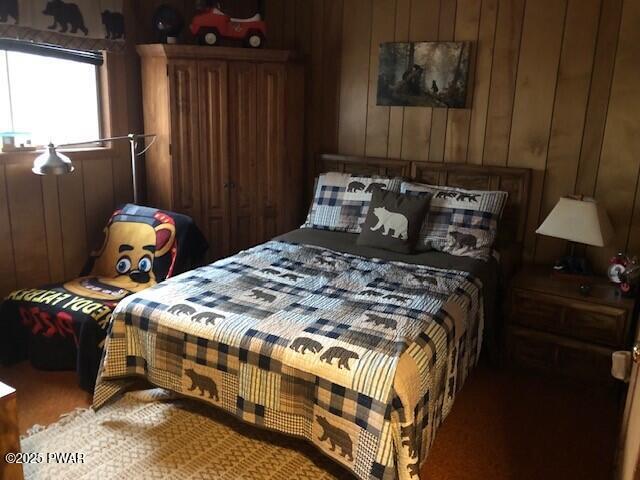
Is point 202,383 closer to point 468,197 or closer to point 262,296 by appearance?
point 262,296

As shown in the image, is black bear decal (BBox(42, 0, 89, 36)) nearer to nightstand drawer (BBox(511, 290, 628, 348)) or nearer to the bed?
the bed

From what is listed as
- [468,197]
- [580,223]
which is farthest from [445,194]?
[580,223]

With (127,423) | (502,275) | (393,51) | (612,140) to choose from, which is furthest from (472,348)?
(393,51)

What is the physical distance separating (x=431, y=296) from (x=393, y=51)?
182 cm

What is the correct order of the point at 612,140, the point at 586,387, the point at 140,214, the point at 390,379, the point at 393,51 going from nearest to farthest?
the point at 390,379 < the point at 586,387 < the point at 612,140 < the point at 140,214 < the point at 393,51

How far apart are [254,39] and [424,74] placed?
3.67ft

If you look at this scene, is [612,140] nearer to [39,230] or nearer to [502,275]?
[502,275]

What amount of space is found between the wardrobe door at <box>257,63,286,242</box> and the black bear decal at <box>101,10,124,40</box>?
865 millimetres

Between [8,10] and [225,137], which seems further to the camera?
[225,137]

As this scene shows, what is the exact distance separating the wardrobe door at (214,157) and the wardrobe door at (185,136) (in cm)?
4

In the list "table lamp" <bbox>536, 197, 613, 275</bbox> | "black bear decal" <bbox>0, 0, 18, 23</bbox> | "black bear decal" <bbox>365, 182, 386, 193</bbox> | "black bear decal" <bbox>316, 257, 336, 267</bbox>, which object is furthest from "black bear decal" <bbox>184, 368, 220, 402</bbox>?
"black bear decal" <bbox>0, 0, 18, 23</bbox>

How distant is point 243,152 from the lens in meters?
3.63

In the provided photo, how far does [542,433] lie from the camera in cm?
243

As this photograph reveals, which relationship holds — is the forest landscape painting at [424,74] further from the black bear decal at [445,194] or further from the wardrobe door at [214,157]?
the wardrobe door at [214,157]
